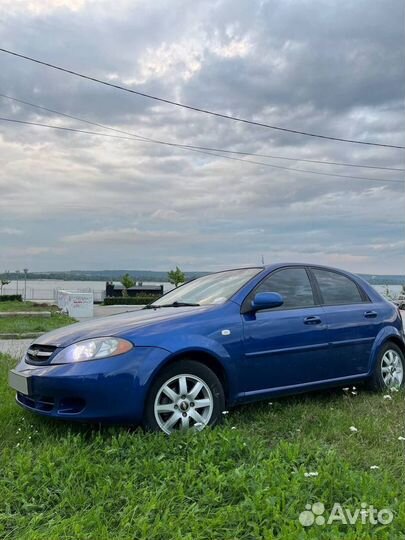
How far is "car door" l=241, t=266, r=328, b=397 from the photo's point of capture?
4.35 m

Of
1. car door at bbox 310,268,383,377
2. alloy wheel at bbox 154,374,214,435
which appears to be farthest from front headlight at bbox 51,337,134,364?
car door at bbox 310,268,383,377

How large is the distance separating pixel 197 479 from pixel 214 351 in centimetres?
117

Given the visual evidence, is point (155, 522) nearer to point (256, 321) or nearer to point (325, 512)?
point (325, 512)

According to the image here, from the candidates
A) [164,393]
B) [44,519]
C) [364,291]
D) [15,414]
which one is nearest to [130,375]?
[164,393]

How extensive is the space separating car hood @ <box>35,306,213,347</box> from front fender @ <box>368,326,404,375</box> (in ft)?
6.59

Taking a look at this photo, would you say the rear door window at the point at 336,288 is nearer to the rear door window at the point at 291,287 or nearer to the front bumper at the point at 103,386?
the rear door window at the point at 291,287

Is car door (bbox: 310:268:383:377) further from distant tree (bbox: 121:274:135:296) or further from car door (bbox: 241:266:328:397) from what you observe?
distant tree (bbox: 121:274:135:296)

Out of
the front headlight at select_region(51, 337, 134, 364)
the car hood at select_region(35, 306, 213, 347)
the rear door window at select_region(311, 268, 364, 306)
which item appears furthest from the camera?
the rear door window at select_region(311, 268, 364, 306)

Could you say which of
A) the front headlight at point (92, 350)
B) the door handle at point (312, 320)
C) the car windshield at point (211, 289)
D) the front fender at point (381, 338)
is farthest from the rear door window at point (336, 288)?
the front headlight at point (92, 350)

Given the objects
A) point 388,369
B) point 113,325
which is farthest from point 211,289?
point 388,369

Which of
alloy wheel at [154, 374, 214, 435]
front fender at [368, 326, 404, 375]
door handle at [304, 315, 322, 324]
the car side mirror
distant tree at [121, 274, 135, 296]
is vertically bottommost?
alloy wheel at [154, 374, 214, 435]

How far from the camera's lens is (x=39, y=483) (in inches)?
124

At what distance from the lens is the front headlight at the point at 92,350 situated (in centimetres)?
378

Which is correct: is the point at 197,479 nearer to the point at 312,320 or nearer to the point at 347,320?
the point at 312,320
